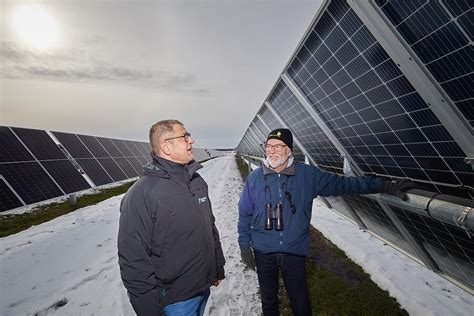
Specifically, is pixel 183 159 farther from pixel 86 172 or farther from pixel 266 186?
pixel 86 172

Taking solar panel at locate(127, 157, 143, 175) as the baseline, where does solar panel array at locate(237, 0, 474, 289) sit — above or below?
below

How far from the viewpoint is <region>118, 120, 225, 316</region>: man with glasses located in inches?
100.0

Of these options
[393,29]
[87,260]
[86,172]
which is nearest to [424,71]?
[393,29]

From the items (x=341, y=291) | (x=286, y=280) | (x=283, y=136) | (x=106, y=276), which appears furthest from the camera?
(x=106, y=276)

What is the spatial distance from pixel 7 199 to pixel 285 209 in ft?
41.1

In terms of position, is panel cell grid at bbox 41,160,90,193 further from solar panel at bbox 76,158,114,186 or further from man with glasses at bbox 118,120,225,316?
man with glasses at bbox 118,120,225,316

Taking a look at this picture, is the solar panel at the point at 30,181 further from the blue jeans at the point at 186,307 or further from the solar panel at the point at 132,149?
the solar panel at the point at 132,149

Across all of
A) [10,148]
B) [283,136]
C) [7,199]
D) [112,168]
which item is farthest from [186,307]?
[112,168]

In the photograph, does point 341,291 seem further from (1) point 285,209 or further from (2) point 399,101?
(2) point 399,101

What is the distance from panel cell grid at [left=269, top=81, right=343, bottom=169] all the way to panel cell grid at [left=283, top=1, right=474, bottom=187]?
124 centimetres

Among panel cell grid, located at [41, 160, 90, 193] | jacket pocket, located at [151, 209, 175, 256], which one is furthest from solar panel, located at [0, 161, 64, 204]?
jacket pocket, located at [151, 209, 175, 256]

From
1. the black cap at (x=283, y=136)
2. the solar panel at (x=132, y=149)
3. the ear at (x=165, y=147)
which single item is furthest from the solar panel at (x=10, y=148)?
the black cap at (x=283, y=136)

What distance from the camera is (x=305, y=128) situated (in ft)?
29.7

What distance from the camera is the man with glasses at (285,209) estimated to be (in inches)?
145
